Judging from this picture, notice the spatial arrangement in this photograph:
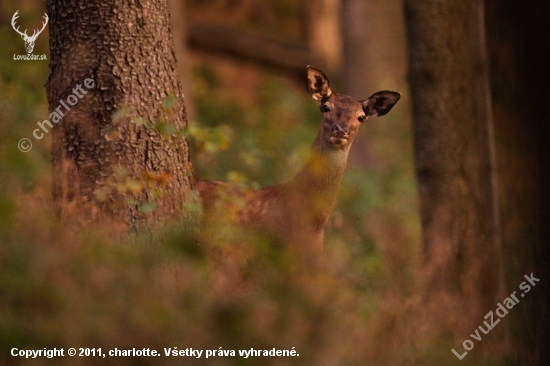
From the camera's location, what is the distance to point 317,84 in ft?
22.1

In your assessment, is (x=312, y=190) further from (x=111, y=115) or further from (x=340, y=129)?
(x=111, y=115)

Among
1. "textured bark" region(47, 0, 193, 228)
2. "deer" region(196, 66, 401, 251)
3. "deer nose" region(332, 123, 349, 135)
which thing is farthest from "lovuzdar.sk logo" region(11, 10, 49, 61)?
"deer nose" region(332, 123, 349, 135)

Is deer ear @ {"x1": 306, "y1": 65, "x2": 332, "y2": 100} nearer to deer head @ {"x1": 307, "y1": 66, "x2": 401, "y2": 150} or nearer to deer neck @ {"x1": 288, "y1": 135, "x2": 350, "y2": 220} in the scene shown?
deer head @ {"x1": 307, "y1": 66, "x2": 401, "y2": 150}

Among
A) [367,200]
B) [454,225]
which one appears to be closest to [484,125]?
[454,225]

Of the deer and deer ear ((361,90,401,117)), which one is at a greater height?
deer ear ((361,90,401,117))


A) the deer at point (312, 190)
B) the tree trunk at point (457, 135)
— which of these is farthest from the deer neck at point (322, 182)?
the tree trunk at point (457, 135)

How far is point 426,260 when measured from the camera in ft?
20.8

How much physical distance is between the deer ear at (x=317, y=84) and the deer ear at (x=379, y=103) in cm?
35

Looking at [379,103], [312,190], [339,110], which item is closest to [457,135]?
[379,103]

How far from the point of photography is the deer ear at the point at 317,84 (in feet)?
21.8

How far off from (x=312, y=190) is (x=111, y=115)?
1.84 metres

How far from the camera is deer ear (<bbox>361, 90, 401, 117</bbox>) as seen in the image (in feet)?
22.1

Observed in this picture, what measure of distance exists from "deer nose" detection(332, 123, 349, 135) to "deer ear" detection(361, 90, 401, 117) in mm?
444

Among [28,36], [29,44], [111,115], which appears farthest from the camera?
[28,36]
